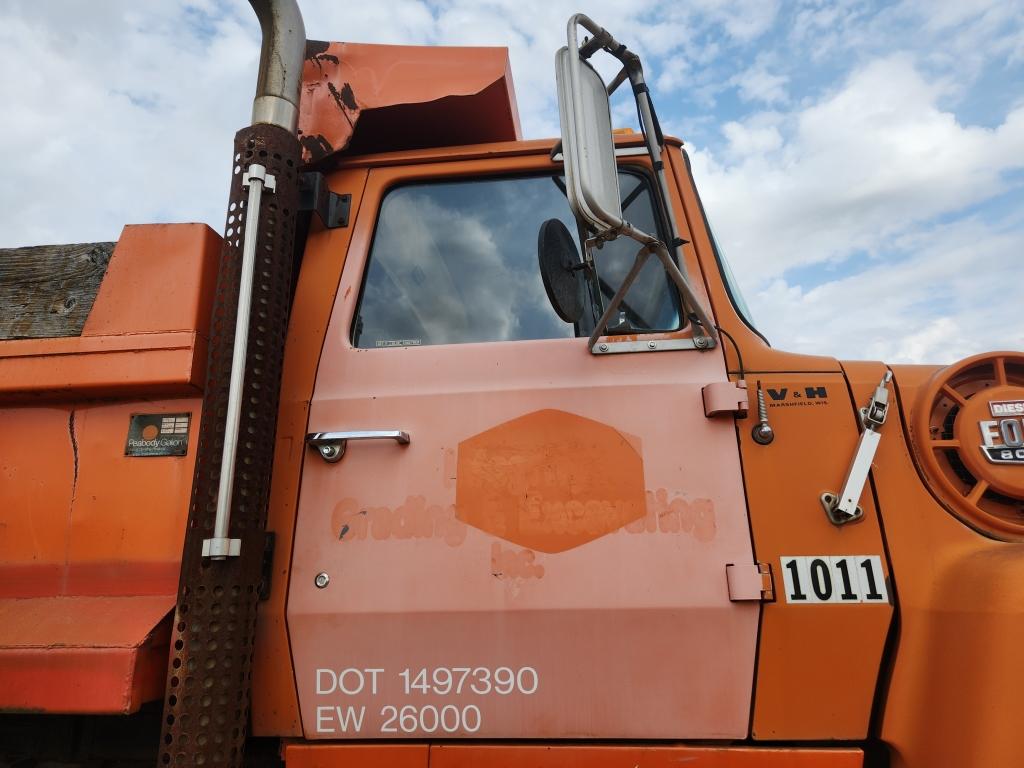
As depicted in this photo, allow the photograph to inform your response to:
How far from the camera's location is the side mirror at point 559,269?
154cm

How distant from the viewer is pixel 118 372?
5.55 ft

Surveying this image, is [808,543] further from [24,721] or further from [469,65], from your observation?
[24,721]

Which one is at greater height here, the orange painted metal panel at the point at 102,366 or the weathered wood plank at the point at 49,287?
the weathered wood plank at the point at 49,287

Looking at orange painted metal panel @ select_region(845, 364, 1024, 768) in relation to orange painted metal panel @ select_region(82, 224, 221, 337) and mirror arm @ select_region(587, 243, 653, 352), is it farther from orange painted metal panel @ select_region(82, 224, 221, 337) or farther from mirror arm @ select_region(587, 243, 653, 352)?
orange painted metal panel @ select_region(82, 224, 221, 337)

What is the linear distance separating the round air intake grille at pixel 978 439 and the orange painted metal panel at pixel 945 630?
0.13ft

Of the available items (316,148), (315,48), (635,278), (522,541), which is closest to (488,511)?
(522,541)

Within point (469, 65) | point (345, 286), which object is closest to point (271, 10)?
point (469, 65)

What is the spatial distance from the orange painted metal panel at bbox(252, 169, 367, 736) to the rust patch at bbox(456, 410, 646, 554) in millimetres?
485

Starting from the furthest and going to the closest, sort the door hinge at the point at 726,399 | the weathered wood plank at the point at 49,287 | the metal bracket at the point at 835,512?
1. the weathered wood plank at the point at 49,287
2. the door hinge at the point at 726,399
3. the metal bracket at the point at 835,512

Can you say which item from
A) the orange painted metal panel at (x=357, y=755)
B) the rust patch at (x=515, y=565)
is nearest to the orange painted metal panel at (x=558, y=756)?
the orange painted metal panel at (x=357, y=755)

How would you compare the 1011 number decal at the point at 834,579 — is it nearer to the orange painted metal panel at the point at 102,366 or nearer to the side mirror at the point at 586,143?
the side mirror at the point at 586,143

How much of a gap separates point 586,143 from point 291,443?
1116 millimetres

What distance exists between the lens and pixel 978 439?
147 cm

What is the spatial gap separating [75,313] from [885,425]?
228cm
